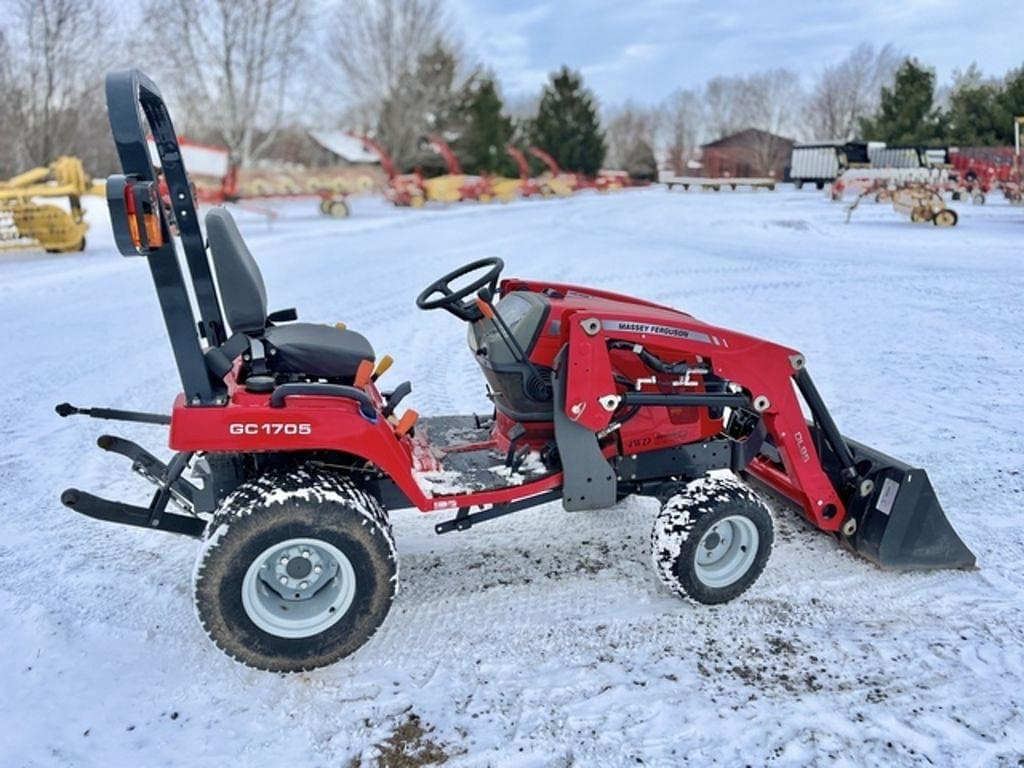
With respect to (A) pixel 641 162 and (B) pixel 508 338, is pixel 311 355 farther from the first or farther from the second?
(A) pixel 641 162

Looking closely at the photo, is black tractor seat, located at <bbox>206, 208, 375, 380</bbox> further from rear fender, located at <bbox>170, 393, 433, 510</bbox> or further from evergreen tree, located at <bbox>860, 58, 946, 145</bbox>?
evergreen tree, located at <bbox>860, 58, 946, 145</bbox>

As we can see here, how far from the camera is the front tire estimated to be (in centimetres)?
244

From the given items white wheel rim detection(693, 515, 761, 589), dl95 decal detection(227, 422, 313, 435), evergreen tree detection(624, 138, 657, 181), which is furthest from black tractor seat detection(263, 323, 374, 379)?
evergreen tree detection(624, 138, 657, 181)

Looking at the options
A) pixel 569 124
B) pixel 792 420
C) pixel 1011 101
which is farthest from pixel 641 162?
pixel 792 420

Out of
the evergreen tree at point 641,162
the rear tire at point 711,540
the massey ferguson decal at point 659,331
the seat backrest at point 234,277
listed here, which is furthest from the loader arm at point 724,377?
the evergreen tree at point 641,162

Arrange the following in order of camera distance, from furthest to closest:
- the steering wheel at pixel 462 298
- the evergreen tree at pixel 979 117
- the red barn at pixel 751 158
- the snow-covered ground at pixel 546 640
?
the red barn at pixel 751 158
the evergreen tree at pixel 979 117
the steering wheel at pixel 462 298
the snow-covered ground at pixel 546 640

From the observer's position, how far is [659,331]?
2.89 metres

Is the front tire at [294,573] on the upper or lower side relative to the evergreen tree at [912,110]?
lower

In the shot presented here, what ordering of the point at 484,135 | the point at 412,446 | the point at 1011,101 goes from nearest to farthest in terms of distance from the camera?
the point at 412,446 → the point at 1011,101 → the point at 484,135

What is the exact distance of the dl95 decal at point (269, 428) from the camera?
2.50 m

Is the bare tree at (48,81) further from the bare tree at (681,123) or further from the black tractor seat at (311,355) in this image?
the bare tree at (681,123)

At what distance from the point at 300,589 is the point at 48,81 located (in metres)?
23.7

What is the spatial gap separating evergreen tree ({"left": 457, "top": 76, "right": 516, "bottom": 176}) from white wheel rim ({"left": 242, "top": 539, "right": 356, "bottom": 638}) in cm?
Answer: 4077

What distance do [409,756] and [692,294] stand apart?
286 inches
